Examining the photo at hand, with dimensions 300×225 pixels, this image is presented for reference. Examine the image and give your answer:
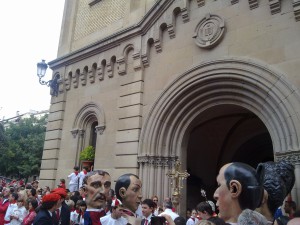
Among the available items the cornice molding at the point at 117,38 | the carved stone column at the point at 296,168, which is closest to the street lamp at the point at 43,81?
the cornice molding at the point at 117,38

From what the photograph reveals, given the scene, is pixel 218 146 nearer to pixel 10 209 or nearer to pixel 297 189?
pixel 297 189

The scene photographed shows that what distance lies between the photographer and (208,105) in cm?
1045

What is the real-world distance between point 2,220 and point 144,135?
199 inches

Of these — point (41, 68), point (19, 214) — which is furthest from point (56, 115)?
point (19, 214)

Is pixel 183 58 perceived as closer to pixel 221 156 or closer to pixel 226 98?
pixel 226 98

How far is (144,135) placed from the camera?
35.4ft

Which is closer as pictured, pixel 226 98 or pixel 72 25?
pixel 226 98

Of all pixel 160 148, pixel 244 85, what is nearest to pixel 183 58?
pixel 244 85

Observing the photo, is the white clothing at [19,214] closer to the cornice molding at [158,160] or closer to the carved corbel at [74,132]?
the cornice molding at [158,160]

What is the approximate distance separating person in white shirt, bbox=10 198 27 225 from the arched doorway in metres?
7.63

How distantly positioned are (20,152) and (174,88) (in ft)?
98.6

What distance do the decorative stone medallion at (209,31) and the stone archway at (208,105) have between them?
2.35ft

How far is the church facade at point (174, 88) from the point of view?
8703 millimetres

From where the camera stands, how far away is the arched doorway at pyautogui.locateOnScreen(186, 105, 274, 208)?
13992mm
